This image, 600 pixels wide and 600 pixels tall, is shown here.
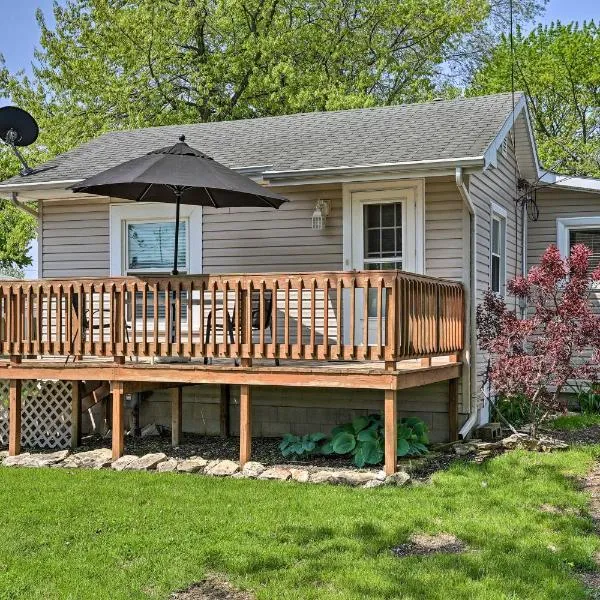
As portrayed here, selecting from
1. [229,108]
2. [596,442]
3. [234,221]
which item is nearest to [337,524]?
[596,442]

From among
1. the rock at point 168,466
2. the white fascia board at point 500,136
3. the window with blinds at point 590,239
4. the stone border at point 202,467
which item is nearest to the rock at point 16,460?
the stone border at point 202,467

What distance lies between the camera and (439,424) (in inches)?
374

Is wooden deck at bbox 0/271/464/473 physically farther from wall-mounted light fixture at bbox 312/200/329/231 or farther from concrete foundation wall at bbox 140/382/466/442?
wall-mounted light fixture at bbox 312/200/329/231

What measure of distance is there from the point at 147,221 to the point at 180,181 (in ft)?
10.4

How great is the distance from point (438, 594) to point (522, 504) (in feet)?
7.53

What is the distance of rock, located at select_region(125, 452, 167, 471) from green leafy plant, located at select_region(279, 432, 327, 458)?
4.46 feet

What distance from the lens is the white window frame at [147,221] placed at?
10633 millimetres

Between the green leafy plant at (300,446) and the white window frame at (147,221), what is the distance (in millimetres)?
2781

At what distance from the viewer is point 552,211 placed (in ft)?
41.3

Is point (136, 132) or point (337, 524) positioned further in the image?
point (136, 132)

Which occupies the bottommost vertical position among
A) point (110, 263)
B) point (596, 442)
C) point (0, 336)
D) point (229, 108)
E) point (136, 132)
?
point (596, 442)

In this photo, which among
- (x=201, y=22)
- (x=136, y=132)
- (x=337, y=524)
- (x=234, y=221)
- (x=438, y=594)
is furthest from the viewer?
(x=201, y=22)

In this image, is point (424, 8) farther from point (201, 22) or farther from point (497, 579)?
point (497, 579)

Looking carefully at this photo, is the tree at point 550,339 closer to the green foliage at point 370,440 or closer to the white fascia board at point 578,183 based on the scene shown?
the green foliage at point 370,440
